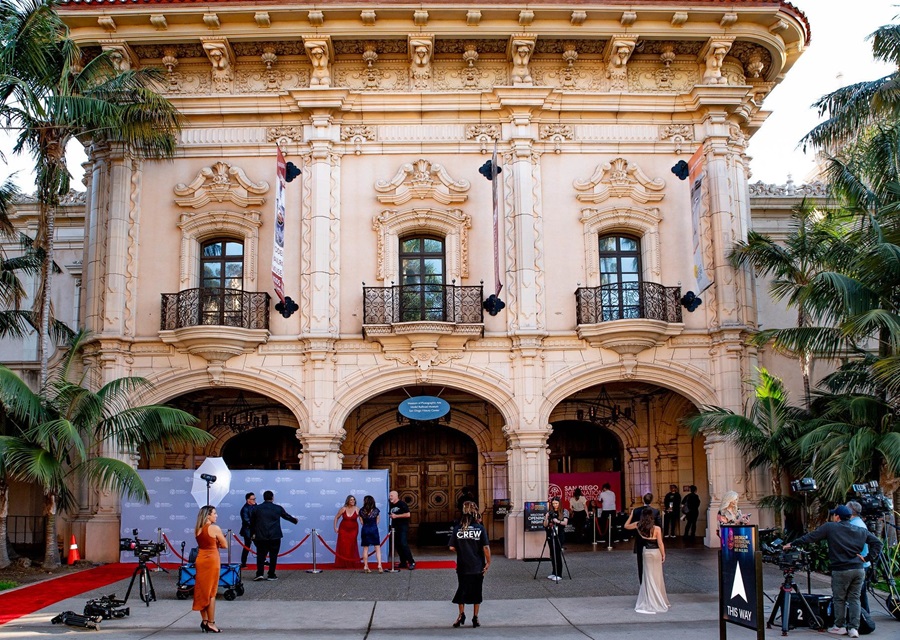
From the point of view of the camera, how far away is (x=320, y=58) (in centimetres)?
2109

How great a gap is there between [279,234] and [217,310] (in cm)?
239

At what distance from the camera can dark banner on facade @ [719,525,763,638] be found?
8.91 meters

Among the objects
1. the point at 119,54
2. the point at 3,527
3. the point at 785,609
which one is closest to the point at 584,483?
the point at 785,609

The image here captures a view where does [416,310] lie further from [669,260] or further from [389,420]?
[669,260]

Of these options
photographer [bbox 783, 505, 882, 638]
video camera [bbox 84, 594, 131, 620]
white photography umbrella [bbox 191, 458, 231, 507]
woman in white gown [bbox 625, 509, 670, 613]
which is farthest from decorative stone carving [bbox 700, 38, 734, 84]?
video camera [bbox 84, 594, 131, 620]

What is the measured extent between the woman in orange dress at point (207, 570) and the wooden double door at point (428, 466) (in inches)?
481

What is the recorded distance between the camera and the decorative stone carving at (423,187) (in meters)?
20.9

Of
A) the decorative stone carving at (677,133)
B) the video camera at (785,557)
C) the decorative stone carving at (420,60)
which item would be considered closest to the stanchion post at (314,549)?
the video camera at (785,557)

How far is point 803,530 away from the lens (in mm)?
18594

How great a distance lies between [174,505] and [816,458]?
12.2m

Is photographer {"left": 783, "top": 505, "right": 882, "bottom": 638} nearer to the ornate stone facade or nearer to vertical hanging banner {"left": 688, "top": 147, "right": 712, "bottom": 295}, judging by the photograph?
the ornate stone facade

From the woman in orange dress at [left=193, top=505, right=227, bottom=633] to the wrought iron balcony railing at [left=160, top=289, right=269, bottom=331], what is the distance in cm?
867

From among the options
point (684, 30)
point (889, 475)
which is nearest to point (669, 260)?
point (684, 30)

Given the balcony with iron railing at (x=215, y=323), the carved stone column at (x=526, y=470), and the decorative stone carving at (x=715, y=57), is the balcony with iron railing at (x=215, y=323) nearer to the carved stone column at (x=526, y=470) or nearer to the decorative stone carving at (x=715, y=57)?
the carved stone column at (x=526, y=470)
